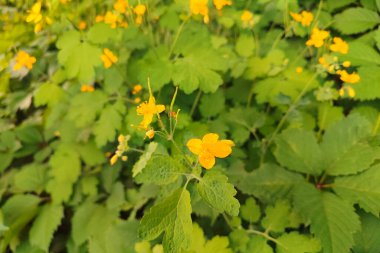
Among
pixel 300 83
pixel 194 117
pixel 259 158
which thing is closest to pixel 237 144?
pixel 259 158

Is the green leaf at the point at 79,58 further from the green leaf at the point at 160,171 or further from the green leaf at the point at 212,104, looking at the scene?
the green leaf at the point at 160,171

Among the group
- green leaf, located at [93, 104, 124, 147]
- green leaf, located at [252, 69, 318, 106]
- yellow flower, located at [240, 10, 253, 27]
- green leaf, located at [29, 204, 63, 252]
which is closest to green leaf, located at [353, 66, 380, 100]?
green leaf, located at [252, 69, 318, 106]

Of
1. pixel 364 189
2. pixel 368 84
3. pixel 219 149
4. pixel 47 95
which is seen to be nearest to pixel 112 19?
pixel 47 95

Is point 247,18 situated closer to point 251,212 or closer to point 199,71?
point 199,71

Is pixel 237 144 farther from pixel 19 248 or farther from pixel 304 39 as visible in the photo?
pixel 19 248

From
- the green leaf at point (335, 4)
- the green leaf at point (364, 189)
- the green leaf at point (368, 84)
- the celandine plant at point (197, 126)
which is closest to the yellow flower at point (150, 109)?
the celandine plant at point (197, 126)

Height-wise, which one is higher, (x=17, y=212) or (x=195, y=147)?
(x=195, y=147)
